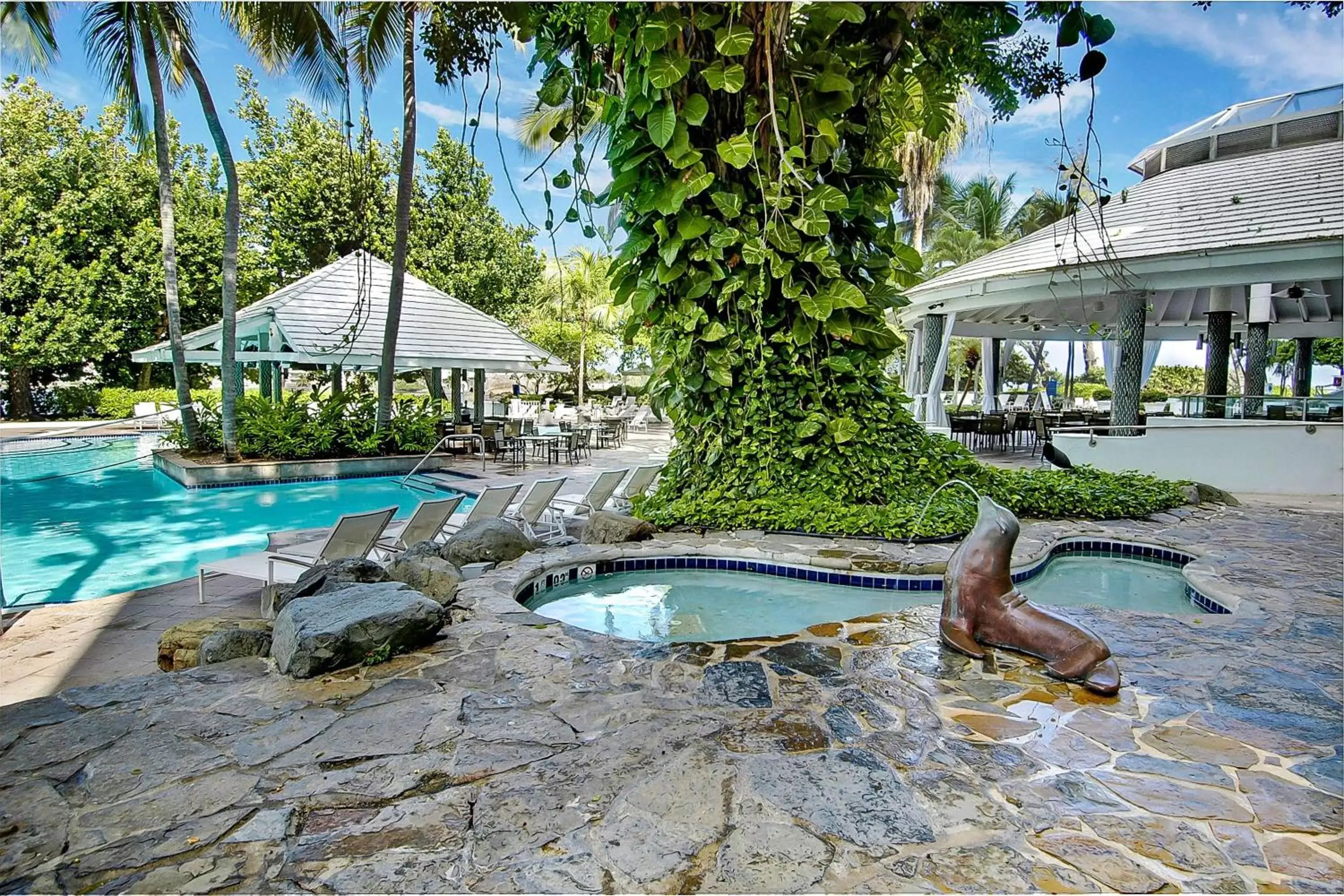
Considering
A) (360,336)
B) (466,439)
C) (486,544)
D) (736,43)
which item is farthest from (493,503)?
(360,336)

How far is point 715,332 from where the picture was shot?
7.32 metres

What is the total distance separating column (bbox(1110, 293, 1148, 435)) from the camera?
1110cm

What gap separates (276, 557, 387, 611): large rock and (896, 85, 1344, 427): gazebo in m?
8.11

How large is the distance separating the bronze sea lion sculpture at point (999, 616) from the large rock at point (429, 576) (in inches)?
119

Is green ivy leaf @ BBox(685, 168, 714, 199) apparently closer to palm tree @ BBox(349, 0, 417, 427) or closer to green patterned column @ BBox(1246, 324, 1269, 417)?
palm tree @ BBox(349, 0, 417, 427)

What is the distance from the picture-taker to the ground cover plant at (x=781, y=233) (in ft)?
22.1

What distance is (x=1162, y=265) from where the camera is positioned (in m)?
10.5

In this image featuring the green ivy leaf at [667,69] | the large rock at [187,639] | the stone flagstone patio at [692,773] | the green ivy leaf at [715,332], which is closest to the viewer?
the stone flagstone patio at [692,773]

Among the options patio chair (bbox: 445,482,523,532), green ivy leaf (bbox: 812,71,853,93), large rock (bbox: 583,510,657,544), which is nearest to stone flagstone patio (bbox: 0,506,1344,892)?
large rock (bbox: 583,510,657,544)

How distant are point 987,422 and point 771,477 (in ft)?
30.4

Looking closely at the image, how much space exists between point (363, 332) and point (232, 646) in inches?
484

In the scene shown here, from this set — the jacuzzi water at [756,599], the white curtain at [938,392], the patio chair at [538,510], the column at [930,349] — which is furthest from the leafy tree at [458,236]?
the jacuzzi water at [756,599]

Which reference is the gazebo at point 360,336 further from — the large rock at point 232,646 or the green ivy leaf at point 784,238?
the large rock at point 232,646

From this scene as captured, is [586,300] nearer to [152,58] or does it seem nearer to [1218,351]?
[152,58]
